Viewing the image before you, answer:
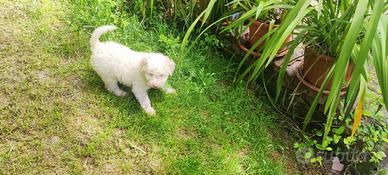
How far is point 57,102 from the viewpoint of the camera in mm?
2053

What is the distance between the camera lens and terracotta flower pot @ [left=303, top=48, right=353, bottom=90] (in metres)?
1.98

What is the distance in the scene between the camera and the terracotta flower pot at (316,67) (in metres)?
1.98

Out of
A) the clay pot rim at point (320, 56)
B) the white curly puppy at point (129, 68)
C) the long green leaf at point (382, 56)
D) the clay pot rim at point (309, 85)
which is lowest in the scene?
the white curly puppy at point (129, 68)

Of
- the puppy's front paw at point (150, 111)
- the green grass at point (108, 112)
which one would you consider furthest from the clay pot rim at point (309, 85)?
the puppy's front paw at point (150, 111)

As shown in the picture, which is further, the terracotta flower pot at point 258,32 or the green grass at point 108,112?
the terracotta flower pot at point 258,32

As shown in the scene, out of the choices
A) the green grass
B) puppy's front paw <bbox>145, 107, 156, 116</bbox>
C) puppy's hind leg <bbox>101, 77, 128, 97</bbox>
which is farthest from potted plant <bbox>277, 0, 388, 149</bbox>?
puppy's hind leg <bbox>101, 77, 128, 97</bbox>

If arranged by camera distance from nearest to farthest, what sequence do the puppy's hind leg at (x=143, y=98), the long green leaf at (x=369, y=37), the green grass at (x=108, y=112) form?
1. the long green leaf at (x=369, y=37)
2. the green grass at (x=108, y=112)
3. the puppy's hind leg at (x=143, y=98)

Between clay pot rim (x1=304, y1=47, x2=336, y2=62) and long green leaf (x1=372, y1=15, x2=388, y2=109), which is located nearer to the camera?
long green leaf (x1=372, y1=15, x2=388, y2=109)

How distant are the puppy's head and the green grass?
0.25 metres

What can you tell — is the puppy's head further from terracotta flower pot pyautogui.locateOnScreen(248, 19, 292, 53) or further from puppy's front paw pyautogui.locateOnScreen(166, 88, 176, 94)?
terracotta flower pot pyautogui.locateOnScreen(248, 19, 292, 53)

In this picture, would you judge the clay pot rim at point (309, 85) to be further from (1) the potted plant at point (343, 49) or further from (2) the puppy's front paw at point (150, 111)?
(2) the puppy's front paw at point (150, 111)

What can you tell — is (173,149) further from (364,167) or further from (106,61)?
(364,167)

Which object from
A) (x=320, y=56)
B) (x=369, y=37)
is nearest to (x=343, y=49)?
(x=369, y=37)

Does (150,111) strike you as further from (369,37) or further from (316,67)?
(369,37)
